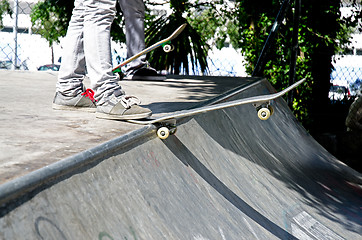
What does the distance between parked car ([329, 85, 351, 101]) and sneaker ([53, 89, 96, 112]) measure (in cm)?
661

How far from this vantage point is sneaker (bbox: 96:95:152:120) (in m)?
2.14

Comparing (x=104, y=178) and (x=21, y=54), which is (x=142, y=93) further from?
(x=21, y=54)

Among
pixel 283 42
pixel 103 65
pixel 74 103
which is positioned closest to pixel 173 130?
pixel 103 65

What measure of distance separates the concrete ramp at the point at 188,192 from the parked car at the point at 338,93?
4981 millimetres

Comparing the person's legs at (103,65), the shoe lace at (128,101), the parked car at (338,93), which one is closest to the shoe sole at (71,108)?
the person's legs at (103,65)

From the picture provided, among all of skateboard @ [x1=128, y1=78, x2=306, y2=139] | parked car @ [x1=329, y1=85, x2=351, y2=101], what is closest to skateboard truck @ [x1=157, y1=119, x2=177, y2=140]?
skateboard @ [x1=128, y1=78, x2=306, y2=139]

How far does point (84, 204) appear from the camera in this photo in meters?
1.28

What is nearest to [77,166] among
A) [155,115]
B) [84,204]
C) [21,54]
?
[84,204]

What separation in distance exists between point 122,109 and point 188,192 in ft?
1.87

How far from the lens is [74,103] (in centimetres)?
252

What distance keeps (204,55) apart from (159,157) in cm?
578

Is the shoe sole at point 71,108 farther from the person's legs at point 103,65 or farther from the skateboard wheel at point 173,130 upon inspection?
the skateboard wheel at point 173,130

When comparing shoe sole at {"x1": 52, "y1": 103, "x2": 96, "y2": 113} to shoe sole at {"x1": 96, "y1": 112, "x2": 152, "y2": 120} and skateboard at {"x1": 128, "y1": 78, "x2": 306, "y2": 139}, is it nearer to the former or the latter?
shoe sole at {"x1": 96, "y1": 112, "x2": 152, "y2": 120}

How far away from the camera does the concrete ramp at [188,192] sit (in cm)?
117
